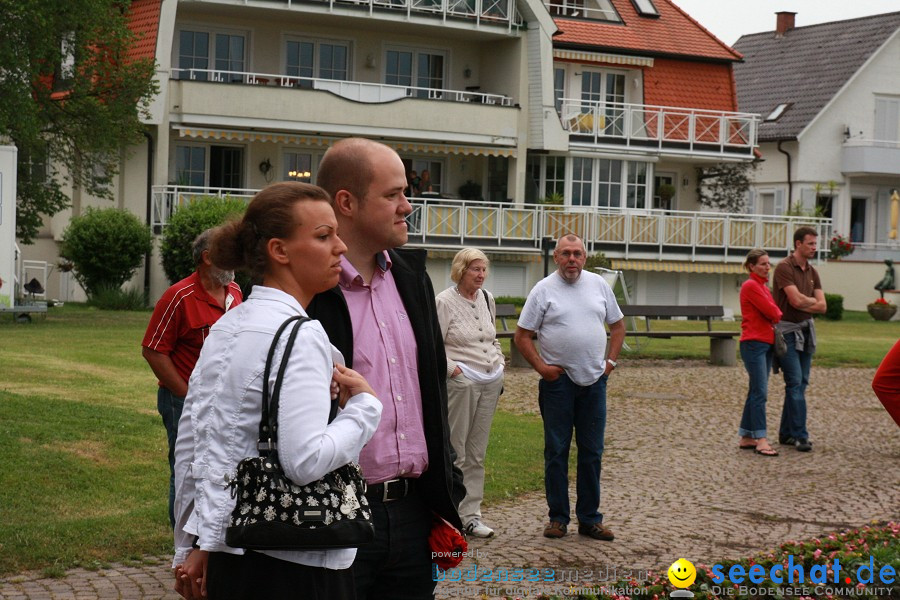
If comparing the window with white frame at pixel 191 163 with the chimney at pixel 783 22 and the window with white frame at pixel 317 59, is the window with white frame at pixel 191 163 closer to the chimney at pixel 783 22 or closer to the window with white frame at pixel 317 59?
the window with white frame at pixel 317 59

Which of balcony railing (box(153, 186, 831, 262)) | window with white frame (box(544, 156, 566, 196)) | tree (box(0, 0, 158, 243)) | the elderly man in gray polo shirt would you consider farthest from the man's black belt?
window with white frame (box(544, 156, 566, 196))

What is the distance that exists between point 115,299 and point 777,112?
100ft

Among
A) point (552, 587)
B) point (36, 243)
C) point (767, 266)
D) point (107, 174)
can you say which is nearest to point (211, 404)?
point (552, 587)

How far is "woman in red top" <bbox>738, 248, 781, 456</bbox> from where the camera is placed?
41.9 feet

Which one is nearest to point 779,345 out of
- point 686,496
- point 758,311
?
point 758,311

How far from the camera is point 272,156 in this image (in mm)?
36125

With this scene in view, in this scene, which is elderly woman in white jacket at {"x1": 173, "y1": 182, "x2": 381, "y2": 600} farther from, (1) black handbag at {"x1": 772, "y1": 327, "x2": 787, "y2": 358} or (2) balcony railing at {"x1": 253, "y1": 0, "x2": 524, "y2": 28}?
(2) balcony railing at {"x1": 253, "y1": 0, "x2": 524, "y2": 28}

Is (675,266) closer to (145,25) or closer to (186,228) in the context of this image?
(186,228)

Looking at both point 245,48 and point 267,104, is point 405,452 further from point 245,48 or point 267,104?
point 245,48

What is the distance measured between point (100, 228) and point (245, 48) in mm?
8225

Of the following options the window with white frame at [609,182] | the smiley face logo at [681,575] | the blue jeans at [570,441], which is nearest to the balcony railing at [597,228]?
the window with white frame at [609,182]

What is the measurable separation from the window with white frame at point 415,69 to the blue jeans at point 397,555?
33441mm

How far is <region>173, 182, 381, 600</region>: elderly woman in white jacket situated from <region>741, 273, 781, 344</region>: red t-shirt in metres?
9.73

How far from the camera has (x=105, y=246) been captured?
29.5 m
